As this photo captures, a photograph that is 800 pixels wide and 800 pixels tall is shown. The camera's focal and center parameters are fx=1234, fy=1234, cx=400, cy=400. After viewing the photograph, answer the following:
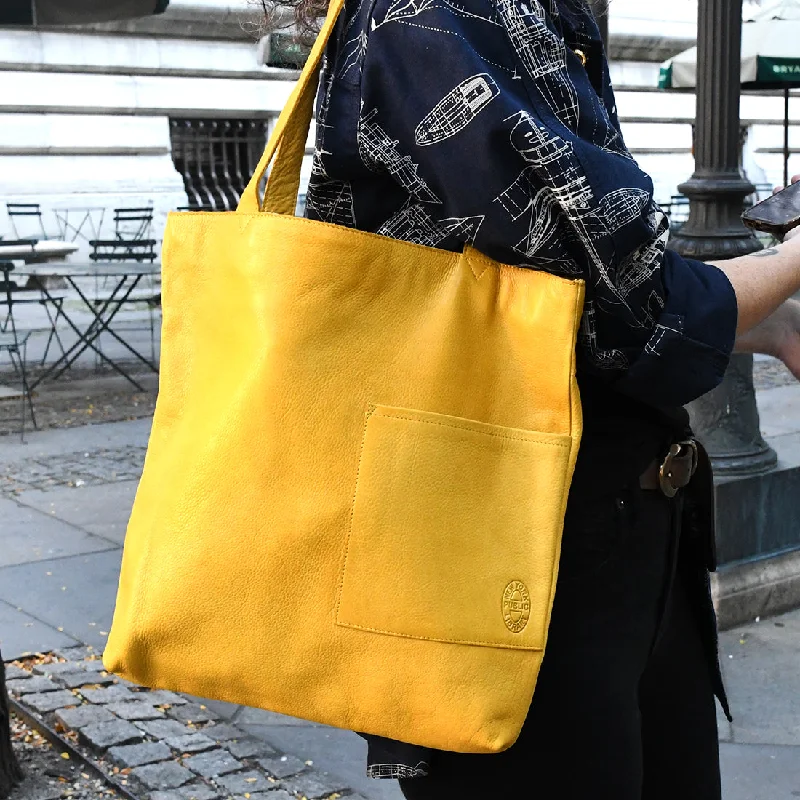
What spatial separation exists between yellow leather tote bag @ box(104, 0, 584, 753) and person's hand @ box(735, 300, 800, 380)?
0.43 m

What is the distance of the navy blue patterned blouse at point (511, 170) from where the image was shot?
1.24m

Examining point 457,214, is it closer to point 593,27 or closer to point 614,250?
point 614,250

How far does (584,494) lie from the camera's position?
138 cm

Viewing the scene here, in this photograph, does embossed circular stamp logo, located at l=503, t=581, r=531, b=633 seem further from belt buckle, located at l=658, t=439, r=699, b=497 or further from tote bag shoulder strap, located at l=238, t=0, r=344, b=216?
tote bag shoulder strap, located at l=238, t=0, r=344, b=216

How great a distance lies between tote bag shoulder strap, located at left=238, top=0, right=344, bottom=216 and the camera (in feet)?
4.26

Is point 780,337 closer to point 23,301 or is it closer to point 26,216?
point 23,301

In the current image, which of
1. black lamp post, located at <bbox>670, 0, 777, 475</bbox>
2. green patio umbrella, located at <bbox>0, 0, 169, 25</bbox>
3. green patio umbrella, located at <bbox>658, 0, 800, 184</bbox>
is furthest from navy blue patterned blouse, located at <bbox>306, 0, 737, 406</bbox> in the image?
green patio umbrella, located at <bbox>658, 0, 800, 184</bbox>

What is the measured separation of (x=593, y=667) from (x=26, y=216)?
1495 cm

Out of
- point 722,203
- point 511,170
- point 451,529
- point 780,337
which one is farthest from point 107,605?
point 511,170

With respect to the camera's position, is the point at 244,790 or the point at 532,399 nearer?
the point at 532,399

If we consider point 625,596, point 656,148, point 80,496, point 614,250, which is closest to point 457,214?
point 614,250

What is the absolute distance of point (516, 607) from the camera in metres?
1.26

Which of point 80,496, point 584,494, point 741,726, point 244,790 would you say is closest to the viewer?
point 584,494

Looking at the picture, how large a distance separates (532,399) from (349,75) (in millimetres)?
389
